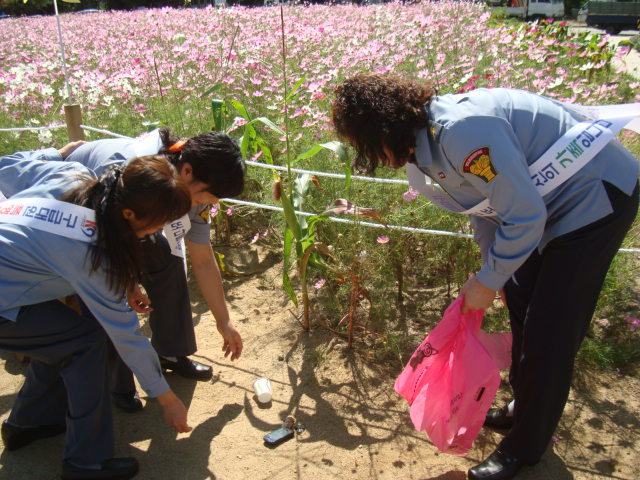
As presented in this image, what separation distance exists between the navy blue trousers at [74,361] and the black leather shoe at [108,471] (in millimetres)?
25

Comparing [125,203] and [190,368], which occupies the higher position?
[125,203]

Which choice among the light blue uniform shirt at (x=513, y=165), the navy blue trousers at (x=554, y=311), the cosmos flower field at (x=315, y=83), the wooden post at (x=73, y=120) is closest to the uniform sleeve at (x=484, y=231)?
the navy blue trousers at (x=554, y=311)

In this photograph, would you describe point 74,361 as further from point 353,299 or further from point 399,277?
point 399,277

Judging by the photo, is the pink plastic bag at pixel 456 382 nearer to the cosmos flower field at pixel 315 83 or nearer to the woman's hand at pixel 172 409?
the cosmos flower field at pixel 315 83

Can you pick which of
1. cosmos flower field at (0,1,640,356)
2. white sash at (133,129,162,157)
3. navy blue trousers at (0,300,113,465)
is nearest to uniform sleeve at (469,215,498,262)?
cosmos flower field at (0,1,640,356)

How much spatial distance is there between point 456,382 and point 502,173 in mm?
775

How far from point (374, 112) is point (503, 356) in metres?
1.02

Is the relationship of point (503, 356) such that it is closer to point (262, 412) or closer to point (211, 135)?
point (262, 412)

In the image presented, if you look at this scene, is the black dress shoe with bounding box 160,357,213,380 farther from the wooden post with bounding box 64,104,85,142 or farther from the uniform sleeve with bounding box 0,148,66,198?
the wooden post with bounding box 64,104,85,142

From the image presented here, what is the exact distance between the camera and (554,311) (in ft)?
5.43

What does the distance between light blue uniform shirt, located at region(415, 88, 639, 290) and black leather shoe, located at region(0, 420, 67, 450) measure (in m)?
1.65

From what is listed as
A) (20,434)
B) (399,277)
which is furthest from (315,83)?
(20,434)

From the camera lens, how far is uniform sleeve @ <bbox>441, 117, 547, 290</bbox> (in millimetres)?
1425

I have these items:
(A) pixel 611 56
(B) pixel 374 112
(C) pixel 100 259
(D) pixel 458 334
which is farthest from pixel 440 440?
(A) pixel 611 56
